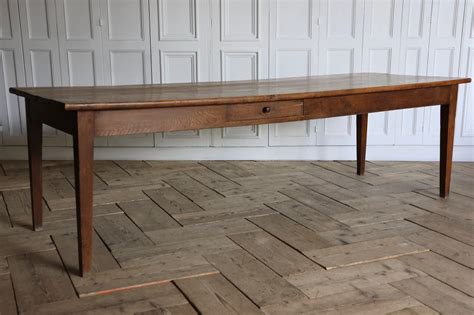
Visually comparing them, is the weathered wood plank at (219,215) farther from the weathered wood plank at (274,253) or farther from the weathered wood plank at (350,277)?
the weathered wood plank at (350,277)

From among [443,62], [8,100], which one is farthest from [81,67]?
[443,62]

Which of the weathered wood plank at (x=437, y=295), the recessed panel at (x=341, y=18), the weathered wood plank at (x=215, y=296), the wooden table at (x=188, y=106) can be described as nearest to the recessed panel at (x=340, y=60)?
the recessed panel at (x=341, y=18)

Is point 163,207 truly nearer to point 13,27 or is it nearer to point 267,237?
point 267,237

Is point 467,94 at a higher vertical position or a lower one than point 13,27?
lower

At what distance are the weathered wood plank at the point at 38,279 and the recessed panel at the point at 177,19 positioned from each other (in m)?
1.99

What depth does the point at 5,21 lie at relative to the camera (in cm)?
374

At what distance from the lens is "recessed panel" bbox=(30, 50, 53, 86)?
3777 mm

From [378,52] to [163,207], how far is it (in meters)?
1.93

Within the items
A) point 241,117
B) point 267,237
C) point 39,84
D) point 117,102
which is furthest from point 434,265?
point 39,84

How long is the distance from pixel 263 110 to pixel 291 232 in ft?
2.00

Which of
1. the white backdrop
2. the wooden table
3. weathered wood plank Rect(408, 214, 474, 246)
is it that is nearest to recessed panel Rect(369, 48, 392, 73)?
the white backdrop

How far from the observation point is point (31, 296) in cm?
184

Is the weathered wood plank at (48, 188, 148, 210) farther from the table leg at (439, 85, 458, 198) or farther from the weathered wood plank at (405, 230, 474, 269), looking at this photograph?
the table leg at (439, 85, 458, 198)

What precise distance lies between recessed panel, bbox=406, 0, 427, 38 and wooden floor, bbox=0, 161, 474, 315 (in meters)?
0.97
